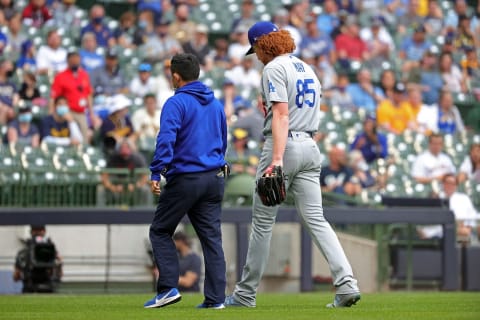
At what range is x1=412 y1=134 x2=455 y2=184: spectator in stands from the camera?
17203 mm

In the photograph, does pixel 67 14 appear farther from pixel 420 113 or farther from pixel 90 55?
pixel 420 113

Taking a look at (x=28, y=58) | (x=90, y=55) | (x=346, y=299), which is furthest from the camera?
(x=90, y=55)

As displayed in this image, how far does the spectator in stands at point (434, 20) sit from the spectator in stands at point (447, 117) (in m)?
2.82

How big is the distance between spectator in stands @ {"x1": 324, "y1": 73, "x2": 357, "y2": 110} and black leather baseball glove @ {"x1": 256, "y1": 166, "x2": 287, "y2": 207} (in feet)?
37.0

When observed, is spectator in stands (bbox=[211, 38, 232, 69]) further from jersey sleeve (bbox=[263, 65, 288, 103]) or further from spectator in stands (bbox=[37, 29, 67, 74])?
jersey sleeve (bbox=[263, 65, 288, 103])

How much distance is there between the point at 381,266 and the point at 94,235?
3488 millimetres

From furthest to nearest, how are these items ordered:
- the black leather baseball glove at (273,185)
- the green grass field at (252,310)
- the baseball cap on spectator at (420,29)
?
the baseball cap on spectator at (420,29)
the black leather baseball glove at (273,185)
the green grass field at (252,310)

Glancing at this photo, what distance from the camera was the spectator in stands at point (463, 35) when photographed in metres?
22.7

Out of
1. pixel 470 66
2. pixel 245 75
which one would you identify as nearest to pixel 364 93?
pixel 245 75

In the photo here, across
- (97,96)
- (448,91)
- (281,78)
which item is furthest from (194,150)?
(448,91)

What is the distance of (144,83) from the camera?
1761 cm

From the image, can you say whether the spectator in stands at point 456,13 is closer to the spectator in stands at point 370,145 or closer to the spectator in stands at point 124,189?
the spectator in stands at point 370,145

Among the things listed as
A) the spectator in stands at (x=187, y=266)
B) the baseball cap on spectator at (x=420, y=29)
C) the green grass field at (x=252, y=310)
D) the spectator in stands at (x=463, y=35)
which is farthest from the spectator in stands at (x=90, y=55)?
the green grass field at (x=252, y=310)

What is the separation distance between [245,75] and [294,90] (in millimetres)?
10687
